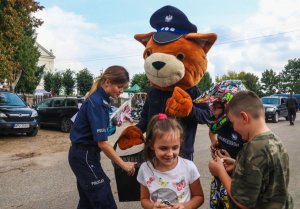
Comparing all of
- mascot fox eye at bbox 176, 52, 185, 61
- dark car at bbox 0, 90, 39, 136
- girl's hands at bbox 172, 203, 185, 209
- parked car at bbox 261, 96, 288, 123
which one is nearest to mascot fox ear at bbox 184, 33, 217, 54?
mascot fox eye at bbox 176, 52, 185, 61

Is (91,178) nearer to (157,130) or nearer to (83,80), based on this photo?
(157,130)

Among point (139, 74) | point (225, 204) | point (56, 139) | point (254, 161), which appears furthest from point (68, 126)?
point (139, 74)

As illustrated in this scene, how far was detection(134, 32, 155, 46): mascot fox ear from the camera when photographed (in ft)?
14.0

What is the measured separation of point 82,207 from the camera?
11.0 ft

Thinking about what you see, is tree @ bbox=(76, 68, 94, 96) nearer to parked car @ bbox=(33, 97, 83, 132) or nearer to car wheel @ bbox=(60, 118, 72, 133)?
parked car @ bbox=(33, 97, 83, 132)

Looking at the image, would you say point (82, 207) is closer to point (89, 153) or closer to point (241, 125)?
point (89, 153)

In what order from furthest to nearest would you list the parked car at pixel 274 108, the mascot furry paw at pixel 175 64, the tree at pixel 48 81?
1. the tree at pixel 48 81
2. the parked car at pixel 274 108
3. the mascot furry paw at pixel 175 64

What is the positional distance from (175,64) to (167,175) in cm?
149

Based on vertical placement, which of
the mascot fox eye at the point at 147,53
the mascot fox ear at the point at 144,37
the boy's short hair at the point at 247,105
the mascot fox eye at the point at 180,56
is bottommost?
the boy's short hair at the point at 247,105

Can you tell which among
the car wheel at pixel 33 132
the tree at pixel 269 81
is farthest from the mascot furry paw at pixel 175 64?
the tree at pixel 269 81

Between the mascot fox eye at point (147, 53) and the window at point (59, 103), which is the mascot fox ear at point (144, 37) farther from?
the window at point (59, 103)

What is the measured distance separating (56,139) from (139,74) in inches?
1677

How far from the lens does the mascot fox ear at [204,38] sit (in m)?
3.85

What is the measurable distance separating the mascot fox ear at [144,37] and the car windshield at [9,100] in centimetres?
902
